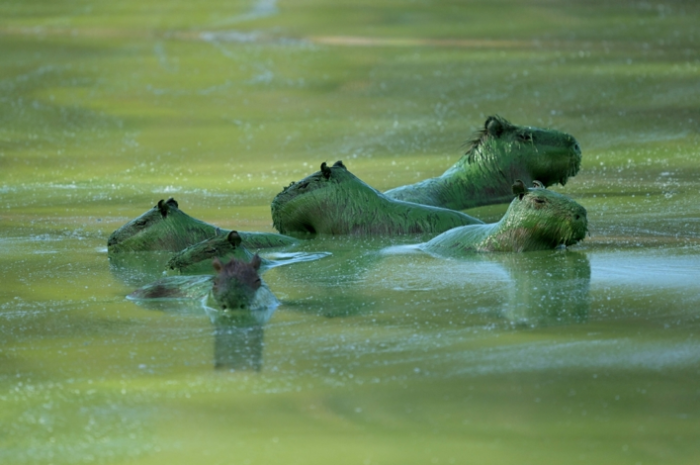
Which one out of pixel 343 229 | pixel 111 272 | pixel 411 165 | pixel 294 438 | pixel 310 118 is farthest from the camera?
pixel 310 118

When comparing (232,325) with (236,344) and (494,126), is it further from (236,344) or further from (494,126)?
(494,126)

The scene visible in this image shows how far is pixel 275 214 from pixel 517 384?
3540 mm

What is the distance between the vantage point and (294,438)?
311 cm

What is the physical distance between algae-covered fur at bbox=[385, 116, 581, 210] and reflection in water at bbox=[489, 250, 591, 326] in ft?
6.52

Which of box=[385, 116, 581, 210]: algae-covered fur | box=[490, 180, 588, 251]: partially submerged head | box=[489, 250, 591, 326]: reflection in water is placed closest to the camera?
box=[489, 250, 591, 326]: reflection in water

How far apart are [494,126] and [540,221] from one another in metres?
2.11

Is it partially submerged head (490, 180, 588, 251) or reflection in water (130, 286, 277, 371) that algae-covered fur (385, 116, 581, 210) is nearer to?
partially submerged head (490, 180, 588, 251)

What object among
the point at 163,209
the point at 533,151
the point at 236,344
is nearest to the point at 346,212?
the point at 163,209

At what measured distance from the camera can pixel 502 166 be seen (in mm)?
7680

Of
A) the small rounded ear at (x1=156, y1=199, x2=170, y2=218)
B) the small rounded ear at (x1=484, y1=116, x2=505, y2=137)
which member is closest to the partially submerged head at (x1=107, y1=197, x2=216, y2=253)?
the small rounded ear at (x1=156, y1=199, x2=170, y2=218)

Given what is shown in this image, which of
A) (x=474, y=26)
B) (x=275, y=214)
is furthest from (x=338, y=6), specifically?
(x=275, y=214)

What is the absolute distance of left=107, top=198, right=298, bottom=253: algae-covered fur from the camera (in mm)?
6328

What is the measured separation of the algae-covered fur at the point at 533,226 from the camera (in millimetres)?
5625

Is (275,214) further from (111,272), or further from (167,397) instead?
(167,397)
